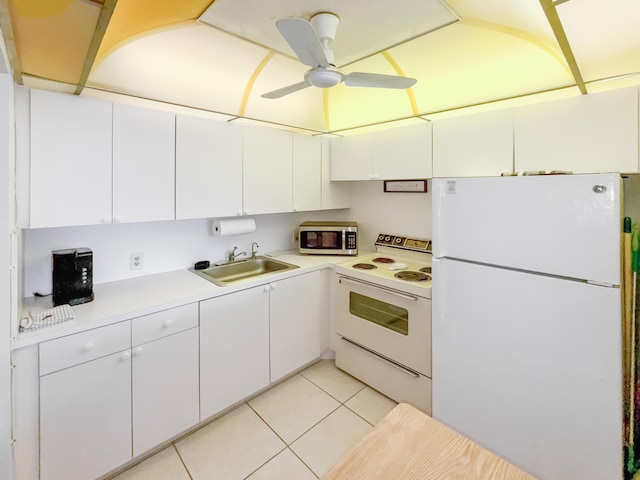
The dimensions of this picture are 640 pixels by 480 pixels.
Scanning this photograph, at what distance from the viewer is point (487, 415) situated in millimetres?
1694

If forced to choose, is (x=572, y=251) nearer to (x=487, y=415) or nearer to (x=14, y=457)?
(x=487, y=415)

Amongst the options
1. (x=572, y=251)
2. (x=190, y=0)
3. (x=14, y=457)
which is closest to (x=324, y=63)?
(x=190, y=0)

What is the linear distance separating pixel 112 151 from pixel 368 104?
1.80 m

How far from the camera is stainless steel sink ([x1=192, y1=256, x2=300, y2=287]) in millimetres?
2551

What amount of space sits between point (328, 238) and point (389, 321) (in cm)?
104

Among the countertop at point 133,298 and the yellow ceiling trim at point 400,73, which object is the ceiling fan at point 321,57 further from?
the countertop at point 133,298

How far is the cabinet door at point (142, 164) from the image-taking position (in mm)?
1812

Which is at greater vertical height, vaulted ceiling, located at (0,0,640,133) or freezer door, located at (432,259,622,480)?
vaulted ceiling, located at (0,0,640,133)

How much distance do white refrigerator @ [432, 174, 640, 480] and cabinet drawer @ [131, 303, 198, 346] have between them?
5.01 feet

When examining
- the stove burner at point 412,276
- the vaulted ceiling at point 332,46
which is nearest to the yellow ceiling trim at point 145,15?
the vaulted ceiling at point 332,46

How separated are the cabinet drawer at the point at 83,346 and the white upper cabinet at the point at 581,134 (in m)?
2.51

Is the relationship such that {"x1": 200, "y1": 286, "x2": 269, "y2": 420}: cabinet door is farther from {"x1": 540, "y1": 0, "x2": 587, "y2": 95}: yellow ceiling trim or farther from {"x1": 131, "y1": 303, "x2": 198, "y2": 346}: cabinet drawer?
{"x1": 540, "y1": 0, "x2": 587, "y2": 95}: yellow ceiling trim

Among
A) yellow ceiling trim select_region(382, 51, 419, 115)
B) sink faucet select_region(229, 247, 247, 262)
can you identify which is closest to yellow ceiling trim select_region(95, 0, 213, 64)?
yellow ceiling trim select_region(382, 51, 419, 115)

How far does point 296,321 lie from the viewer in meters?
2.54
